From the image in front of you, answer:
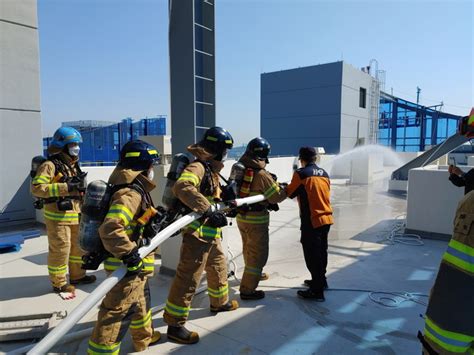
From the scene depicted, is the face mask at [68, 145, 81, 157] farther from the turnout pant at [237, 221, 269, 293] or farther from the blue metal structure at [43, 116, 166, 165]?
the blue metal structure at [43, 116, 166, 165]

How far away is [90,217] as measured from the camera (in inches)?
101

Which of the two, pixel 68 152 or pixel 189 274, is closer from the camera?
pixel 189 274

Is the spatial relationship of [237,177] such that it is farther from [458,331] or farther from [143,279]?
[458,331]

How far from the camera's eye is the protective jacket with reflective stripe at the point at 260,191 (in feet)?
12.6

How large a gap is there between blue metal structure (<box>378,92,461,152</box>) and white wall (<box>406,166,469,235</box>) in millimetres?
25459

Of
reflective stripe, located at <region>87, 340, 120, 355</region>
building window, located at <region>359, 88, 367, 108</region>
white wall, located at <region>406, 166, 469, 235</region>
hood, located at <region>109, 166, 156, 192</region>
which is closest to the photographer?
reflective stripe, located at <region>87, 340, 120, 355</region>

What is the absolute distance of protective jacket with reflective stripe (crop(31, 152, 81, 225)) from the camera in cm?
396

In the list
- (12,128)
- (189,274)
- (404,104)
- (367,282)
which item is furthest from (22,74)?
(404,104)

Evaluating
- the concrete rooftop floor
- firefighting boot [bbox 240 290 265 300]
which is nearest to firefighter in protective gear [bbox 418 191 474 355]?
the concrete rooftop floor

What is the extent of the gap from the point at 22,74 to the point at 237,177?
22.6 ft

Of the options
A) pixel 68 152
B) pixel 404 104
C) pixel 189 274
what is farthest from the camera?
pixel 404 104

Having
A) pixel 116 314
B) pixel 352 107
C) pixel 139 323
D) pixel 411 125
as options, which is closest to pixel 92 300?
pixel 116 314

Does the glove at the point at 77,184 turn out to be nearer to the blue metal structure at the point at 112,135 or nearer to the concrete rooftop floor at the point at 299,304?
the concrete rooftop floor at the point at 299,304

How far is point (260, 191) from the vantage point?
3.88m
